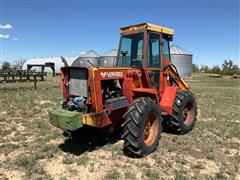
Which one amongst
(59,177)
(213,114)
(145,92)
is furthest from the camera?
(213,114)

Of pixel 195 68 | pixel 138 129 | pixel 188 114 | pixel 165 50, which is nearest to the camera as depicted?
pixel 138 129

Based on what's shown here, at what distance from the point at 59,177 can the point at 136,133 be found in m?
1.61

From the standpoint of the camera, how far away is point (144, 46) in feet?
21.3

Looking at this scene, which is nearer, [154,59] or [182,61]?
[154,59]

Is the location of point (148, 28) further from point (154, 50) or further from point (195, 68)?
point (195, 68)

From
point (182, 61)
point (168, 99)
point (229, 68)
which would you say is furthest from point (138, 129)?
point (229, 68)

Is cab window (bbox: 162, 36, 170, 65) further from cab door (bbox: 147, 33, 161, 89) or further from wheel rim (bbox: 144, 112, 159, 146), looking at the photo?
wheel rim (bbox: 144, 112, 159, 146)

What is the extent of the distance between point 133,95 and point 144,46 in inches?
48.5

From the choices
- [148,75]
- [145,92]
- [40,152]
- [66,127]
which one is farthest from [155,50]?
[40,152]

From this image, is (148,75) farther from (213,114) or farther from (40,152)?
(213,114)

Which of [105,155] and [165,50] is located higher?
[165,50]

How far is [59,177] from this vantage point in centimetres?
455

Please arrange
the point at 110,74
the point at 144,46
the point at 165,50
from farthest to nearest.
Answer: the point at 165,50
the point at 144,46
the point at 110,74

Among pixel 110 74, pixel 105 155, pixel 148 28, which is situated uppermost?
pixel 148 28
